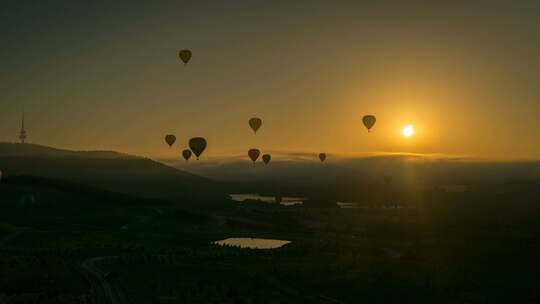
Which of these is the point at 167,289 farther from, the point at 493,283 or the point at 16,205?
the point at 16,205

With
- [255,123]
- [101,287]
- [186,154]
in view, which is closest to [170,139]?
[186,154]

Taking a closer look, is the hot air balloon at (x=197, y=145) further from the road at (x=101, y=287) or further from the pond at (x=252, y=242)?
the road at (x=101, y=287)

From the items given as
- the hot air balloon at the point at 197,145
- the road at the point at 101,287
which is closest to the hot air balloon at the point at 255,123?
the hot air balloon at the point at 197,145

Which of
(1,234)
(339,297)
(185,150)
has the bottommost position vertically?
(339,297)

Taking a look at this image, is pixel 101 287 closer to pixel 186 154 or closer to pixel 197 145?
pixel 197 145

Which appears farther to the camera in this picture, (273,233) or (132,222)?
(132,222)

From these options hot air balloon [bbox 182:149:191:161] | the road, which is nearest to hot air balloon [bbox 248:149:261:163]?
hot air balloon [bbox 182:149:191:161]

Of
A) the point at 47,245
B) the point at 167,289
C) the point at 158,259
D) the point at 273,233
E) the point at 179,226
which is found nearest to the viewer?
the point at 167,289

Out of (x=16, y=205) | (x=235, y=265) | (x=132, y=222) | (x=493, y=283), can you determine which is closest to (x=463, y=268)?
(x=493, y=283)

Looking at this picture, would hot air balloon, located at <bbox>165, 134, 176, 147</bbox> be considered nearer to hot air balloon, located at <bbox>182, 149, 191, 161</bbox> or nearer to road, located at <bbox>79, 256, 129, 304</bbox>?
hot air balloon, located at <bbox>182, 149, 191, 161</bbox>
